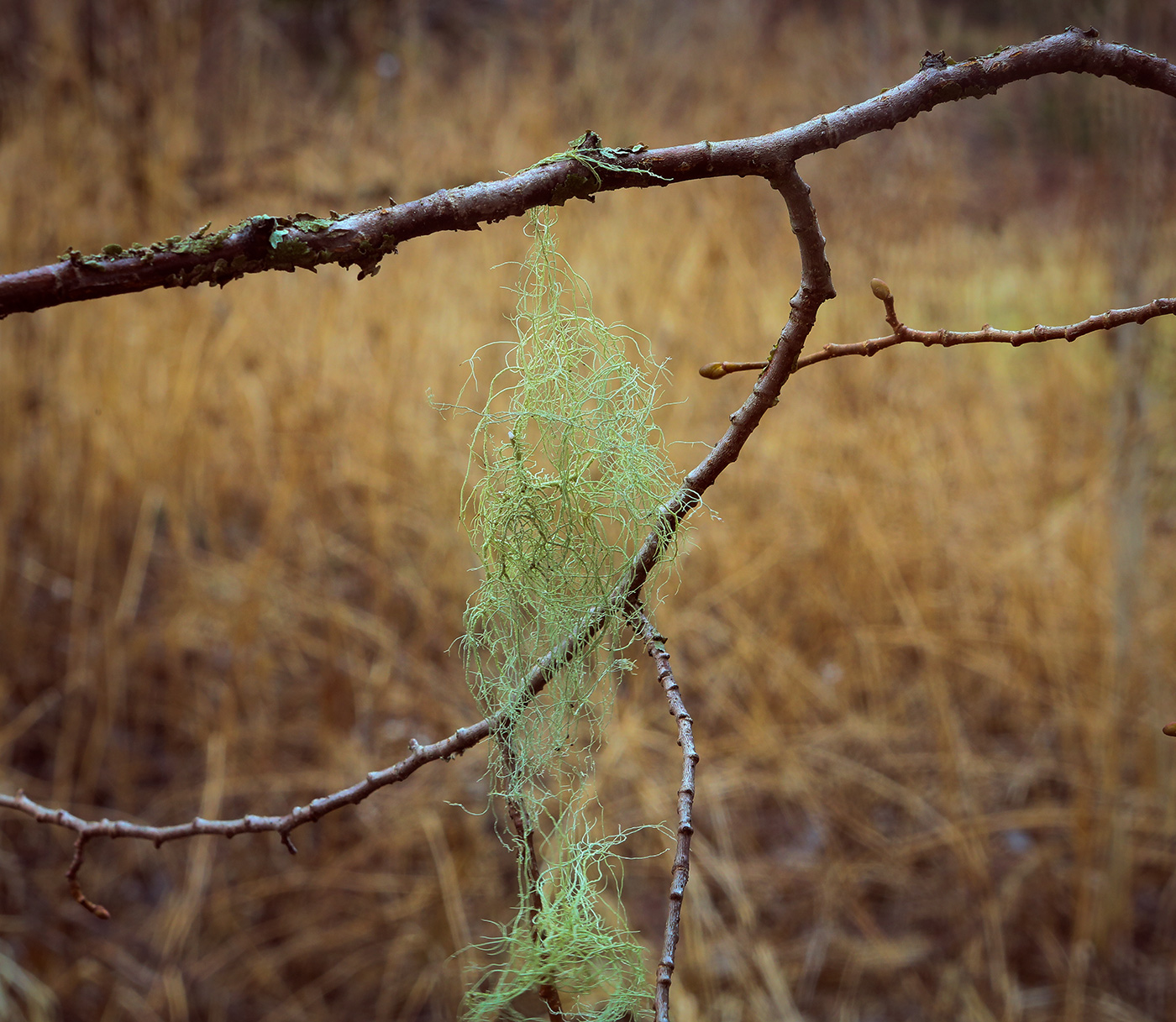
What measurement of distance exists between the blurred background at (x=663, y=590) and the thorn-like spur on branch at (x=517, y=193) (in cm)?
107

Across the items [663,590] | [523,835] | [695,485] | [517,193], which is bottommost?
[663,590]

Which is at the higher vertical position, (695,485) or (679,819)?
(695,485)

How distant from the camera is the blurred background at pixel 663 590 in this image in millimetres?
1364

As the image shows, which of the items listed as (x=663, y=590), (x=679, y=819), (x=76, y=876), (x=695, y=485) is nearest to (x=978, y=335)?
(x=695, y=485)

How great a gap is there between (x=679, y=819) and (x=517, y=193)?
0.79 feet

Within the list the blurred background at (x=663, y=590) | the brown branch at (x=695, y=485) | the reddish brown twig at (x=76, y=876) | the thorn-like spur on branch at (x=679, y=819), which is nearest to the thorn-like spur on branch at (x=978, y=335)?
the brown branch at (x=695, y=485)

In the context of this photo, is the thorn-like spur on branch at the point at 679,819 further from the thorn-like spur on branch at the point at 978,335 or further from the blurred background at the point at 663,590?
the blurred background at the point at 663,590

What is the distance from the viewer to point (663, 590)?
175cm

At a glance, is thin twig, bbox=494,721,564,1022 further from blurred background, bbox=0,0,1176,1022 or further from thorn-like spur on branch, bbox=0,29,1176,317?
blurred background, bbox=0,0,1176,1022

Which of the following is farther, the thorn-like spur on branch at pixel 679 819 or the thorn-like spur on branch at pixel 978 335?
the thorn-like spur on branch at pixel 978 335

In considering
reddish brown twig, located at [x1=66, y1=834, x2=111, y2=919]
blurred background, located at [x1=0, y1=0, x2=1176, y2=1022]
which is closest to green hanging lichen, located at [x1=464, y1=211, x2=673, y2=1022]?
reddish brown twig, located at [x1=66, y1=834, x2=111, y2=919]

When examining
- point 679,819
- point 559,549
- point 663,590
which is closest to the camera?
point 679,819

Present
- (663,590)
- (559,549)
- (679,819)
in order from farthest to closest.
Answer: (663,590), (559,549), (679,819)

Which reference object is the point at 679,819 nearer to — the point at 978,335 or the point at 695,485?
the point at 695,485
